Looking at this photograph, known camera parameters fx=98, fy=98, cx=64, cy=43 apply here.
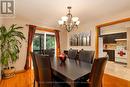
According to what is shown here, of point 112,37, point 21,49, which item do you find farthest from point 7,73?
point 112,37

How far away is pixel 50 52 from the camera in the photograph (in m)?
3.73

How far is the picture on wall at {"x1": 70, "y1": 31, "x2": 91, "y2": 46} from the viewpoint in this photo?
15.4 ft

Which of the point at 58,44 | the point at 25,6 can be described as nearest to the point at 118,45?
the point at 58,44

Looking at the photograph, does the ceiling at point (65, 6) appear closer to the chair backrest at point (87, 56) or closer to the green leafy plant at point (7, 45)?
the green leafy plant at point (7, 45)

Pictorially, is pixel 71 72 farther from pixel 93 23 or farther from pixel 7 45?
pixel 93 23

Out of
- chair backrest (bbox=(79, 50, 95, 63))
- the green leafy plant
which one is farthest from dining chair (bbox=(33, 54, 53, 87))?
the green leafy plant

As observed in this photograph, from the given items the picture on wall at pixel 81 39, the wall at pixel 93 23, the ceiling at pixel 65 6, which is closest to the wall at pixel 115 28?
the wall at pixel 93 23

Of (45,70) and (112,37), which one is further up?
(112,37)

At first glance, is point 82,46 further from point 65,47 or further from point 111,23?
point 111,23

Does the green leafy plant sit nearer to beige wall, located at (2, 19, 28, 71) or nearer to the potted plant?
the potted plant

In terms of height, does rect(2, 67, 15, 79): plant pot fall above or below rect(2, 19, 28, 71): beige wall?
below

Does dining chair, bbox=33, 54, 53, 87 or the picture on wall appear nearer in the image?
dining chair, bbox=33, 54, 53, 87

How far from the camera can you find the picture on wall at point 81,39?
469 centimetres

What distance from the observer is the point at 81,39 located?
5.06 metres
